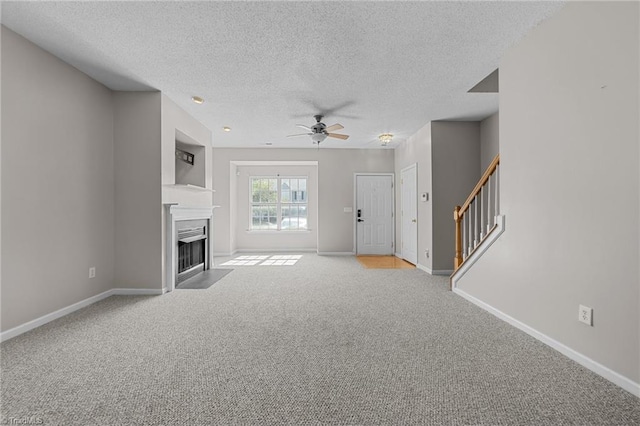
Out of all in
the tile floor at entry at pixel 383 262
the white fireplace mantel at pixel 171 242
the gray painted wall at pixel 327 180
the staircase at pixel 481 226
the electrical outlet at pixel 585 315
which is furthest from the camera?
the gray painted wall at pixel 327 180

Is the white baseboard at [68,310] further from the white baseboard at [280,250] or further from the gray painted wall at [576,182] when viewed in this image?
the gray painted wall at [576,182]

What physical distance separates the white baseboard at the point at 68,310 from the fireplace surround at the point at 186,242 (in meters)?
→ 0.32

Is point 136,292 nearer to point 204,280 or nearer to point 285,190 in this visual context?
point 204,280

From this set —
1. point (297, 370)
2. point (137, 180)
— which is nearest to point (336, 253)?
point (137, 180)

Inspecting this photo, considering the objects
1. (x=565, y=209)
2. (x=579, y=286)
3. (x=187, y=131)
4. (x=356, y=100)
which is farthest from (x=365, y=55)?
(x=187, y=131)

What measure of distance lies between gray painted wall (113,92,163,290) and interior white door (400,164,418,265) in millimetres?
4372

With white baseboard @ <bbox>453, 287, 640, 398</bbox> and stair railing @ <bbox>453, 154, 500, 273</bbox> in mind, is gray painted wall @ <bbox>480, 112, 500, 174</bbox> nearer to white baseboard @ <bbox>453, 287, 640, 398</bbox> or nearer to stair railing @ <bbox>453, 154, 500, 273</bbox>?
stair railing @ <bbox>453, 154, 500, 273</bbox>

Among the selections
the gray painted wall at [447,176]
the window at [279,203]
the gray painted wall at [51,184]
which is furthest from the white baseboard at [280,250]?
the gray painted wall at [51,184]

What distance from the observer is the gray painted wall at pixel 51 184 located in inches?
99.4

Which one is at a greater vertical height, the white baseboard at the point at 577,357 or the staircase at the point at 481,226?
the staircase at the point at 481,226

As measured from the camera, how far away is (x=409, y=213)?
6258 millimetres

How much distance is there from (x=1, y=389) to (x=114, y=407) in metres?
0.78

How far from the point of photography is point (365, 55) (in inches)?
115

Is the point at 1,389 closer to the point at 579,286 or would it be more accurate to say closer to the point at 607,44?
the point at 579,286
